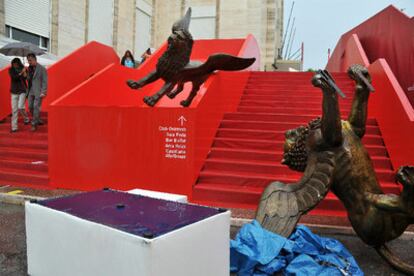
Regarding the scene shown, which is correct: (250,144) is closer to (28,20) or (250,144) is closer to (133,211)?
(133,211)

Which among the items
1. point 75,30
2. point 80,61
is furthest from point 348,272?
point 75,30

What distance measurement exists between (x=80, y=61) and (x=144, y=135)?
5.45 m

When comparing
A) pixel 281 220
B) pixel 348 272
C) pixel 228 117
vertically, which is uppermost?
pixel 228 117

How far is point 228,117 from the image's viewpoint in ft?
25.2

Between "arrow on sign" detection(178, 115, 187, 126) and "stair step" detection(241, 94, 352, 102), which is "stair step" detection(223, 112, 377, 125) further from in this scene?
"arrow on sign" detection(178, 115, 187, 126)

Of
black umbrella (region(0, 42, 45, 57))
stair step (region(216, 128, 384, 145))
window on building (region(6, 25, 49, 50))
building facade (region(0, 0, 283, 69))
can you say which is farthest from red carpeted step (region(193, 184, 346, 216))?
window on building (region(6, 25, 49, 50))

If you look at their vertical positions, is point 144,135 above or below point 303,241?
above

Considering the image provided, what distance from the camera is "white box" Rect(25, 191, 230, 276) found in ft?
6.81

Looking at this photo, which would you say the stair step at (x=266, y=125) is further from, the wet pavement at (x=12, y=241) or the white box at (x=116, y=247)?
the white box at (x=116, y=247)

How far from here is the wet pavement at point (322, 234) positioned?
11.6 feet

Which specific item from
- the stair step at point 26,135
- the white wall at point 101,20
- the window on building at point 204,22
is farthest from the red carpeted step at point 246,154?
the window on building at point 204,22

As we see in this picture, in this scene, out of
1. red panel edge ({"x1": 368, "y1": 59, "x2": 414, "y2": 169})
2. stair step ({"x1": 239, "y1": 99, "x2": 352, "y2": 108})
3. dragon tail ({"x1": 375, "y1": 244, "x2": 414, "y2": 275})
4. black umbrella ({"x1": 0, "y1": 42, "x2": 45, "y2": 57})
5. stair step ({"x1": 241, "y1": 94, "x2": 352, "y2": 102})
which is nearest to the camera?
dragon tail ({"x1": 375, "y1": 244, "x2": 414, "y2": 275})

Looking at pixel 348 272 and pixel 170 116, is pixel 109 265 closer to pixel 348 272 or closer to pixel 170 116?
pixel 348 272

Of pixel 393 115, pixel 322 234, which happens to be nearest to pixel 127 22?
pixel 393 115
